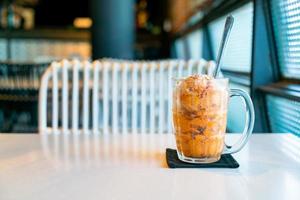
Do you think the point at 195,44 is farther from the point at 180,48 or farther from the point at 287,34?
the point at 287,34

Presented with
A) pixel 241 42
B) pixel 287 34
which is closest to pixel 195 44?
pixel 241 42

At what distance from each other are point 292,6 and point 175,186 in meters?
1.20

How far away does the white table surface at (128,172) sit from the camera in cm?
69

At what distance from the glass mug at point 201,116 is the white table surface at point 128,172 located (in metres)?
0.05

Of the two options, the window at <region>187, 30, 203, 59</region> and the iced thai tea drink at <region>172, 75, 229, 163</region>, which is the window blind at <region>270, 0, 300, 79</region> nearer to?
the iced thai tea drink at <region>172, 75, 229, 163</region>

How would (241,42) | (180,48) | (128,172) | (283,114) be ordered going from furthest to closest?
(180,48), (241,42), (283,114), (128,172)

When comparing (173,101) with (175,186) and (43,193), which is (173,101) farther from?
(43,193)

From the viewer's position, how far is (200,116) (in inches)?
33.6

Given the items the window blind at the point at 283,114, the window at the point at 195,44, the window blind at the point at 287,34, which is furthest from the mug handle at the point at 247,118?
the window at the point at 195,44

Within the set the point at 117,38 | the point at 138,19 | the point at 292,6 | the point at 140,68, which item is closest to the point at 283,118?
the point at 292,6

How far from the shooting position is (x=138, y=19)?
819 centimetres

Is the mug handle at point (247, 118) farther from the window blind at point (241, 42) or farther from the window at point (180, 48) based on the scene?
the window at point (180, 48)

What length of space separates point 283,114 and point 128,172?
1125 millimetres

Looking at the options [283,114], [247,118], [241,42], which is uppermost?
[241,42]
